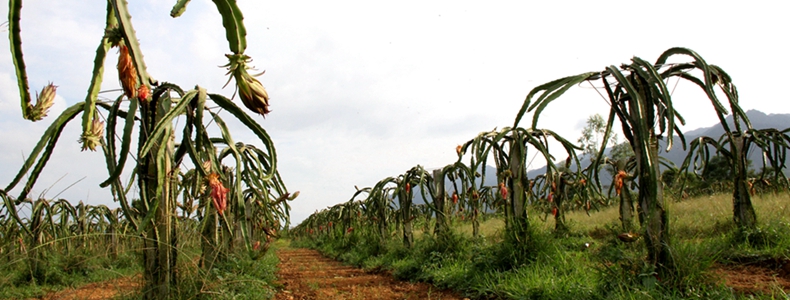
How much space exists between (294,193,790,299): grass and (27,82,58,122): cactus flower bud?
2673mm

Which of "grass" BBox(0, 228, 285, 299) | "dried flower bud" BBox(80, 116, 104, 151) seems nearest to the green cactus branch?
"dried flower bud" BBox(80, 116, 104, 151)

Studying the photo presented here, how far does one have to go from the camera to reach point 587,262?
13.6 feet

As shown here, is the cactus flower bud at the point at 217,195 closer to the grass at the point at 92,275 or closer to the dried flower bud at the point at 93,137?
the dried flower bud at the point at 93,137

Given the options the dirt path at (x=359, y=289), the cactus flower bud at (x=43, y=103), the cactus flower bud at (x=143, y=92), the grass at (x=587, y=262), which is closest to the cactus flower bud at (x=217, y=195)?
the cactus flower bud at (x=143, y=92)

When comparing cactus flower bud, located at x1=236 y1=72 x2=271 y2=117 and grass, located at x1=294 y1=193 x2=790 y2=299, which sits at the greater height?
cactus flower bud, located at x1=236 y1=72 x2=271 y2=117

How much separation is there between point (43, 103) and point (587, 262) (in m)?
4.18

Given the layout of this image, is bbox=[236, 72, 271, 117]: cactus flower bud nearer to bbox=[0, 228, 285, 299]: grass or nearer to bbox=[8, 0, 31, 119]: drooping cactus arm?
bbox=[8, 0, 31, 119]: drooping cactus arm

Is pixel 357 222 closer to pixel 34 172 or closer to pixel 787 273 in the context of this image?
pixel 787 273

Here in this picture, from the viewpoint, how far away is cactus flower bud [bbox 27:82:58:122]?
106 cm

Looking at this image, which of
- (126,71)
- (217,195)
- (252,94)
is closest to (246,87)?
(252,94)

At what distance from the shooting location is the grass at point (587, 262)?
2.64 meters

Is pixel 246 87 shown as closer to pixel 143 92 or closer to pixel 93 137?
pixel 143 92

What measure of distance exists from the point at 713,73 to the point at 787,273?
1854 mm

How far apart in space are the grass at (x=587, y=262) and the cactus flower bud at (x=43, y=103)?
2.67 m
